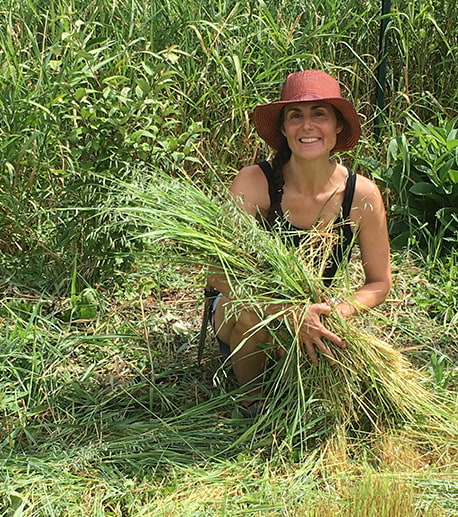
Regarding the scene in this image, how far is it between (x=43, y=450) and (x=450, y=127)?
7.83ft

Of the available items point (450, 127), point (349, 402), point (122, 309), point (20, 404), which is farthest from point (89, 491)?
point (450, 127)

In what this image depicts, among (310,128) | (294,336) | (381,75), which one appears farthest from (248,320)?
(381,75)

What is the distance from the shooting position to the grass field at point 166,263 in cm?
270

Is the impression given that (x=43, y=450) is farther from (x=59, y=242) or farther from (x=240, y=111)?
(x=240, y=111)

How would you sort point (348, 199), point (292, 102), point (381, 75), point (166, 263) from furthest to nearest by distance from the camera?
point (381, 75) < point (166, 263) < point (348, 199) < point (292, 102)

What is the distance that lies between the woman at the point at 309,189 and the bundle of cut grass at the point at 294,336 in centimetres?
12

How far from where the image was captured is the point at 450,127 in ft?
13.7

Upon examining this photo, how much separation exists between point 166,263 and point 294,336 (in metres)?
0.59

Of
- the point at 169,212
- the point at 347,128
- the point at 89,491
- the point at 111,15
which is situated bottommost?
the point at 89,491

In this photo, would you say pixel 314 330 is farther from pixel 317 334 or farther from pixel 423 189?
pixel 423 189

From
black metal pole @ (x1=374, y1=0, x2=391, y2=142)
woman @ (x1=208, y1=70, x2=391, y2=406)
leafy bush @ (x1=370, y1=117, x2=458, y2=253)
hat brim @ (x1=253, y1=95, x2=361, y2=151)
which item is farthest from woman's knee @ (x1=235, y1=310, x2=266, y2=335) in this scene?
black metal pole @ (x1=374, y1=0, x2=391, y2=142)

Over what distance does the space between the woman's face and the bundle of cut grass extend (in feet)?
0.89

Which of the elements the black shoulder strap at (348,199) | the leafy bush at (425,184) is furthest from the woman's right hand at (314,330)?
the leafy bush at (425,184)

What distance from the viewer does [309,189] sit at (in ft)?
9.91
